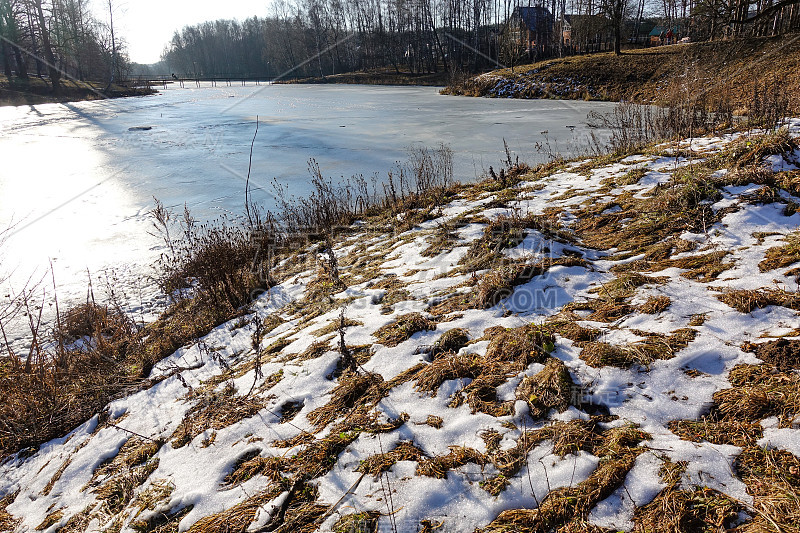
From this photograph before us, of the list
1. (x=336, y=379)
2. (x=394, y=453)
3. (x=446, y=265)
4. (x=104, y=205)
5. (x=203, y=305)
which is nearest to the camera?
(x=394, y=453)

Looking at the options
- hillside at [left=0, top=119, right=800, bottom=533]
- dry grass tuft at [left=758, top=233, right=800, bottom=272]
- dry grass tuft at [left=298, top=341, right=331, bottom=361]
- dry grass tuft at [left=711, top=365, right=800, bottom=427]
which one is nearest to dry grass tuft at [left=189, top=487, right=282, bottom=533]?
hillside at [left=0, top=119, right=800, bottom=533]

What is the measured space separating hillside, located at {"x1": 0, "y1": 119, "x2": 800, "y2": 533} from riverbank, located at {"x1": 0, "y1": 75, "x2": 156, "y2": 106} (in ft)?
125

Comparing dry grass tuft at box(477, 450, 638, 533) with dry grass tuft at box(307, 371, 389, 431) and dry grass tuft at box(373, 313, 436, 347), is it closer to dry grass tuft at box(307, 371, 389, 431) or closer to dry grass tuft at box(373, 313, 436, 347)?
dry grass tuft at box(307, 371, 389, 431)

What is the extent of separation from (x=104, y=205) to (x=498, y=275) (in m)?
8.87

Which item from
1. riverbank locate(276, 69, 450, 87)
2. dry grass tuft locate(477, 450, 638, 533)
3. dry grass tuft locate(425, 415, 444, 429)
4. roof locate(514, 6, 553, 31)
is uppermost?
roof locate(514, 6, 553, 31)

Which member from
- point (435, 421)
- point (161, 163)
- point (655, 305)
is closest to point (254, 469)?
point (435, 421)

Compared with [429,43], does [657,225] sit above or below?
below

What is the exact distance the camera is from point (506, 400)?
2.23 meters

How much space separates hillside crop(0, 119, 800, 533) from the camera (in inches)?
65.0

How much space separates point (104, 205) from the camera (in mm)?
8695

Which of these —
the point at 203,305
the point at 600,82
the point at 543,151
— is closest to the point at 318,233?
the point at 203,305

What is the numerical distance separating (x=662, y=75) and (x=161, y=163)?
2390 cm

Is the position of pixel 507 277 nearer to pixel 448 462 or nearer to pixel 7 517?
pixel 448 462

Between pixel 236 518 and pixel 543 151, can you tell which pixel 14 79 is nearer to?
pixel 543 151
